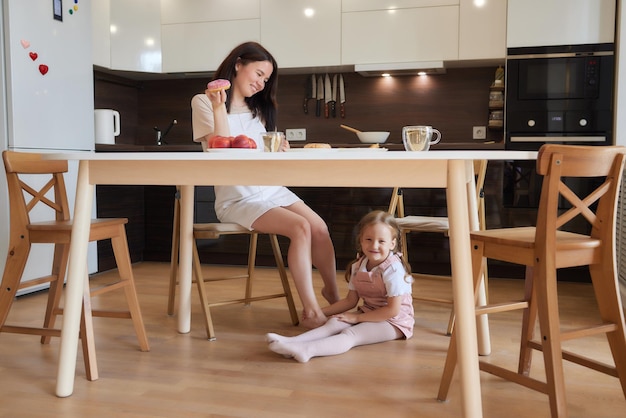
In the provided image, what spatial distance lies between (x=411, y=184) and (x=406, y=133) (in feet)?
0.88

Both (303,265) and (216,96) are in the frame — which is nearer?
(216,96)

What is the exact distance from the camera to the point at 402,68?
163 inches

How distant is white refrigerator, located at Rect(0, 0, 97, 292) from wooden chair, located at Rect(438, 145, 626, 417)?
2562 mm

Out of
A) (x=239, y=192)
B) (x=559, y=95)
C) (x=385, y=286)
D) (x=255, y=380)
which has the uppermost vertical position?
(x=559, y=95)

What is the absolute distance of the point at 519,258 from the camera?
5.76 feet

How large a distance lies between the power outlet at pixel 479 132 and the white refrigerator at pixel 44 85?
252 centimetres

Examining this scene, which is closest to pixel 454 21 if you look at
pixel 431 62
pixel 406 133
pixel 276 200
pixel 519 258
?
pixel 431 62

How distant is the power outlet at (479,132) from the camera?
14.3 feet

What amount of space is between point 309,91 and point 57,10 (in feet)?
5.82

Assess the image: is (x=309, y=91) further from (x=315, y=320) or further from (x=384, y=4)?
(x=315, y=320)

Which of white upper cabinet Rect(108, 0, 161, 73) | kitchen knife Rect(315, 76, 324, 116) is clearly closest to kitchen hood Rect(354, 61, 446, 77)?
kitchen knife Rect(315, 76, 324, 116)

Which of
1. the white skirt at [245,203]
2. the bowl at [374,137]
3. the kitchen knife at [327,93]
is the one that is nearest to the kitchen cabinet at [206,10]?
the kitchen knife at [327,93]

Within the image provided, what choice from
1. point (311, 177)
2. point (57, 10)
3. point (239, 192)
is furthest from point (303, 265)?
point (57, 10)

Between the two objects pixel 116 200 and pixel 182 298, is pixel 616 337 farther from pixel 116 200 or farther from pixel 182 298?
pixel 116 200
